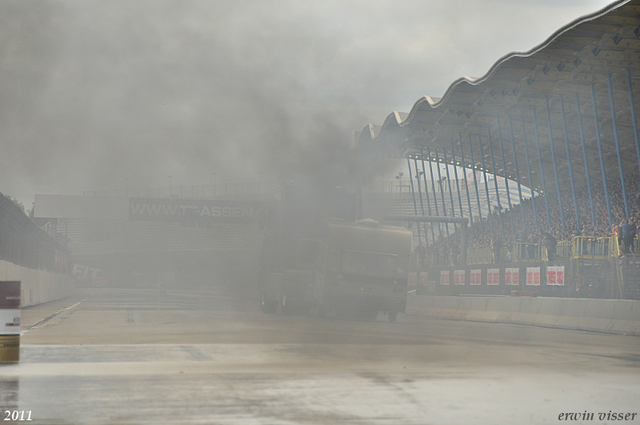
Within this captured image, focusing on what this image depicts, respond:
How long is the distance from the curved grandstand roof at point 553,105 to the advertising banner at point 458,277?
7350mm

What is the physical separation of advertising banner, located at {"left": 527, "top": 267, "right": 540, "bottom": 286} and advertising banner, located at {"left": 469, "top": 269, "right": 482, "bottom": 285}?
4056mm

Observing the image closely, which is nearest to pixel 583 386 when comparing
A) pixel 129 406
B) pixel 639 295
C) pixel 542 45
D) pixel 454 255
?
pixel 129 406

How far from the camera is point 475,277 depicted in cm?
3123

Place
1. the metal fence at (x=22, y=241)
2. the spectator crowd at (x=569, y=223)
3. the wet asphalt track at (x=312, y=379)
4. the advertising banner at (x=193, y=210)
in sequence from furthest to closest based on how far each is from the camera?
the advertising banner at (x=193, y=210) → the metal fence at (x=22, y=241) → the spectator crowd at (x=569, y=223) → the wet asphalt track at (x=312, y=379)

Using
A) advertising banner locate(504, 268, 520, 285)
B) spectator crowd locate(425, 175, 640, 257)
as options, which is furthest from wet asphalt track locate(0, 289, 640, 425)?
spectator crowd locate(425, 175, 640, 257)

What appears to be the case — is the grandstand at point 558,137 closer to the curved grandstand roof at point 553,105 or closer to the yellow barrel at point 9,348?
the curved grandstand roof at point 553,105

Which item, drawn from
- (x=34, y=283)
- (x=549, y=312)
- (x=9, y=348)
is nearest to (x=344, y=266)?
(x=549, y=312)

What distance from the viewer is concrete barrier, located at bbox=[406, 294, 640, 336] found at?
20.0m

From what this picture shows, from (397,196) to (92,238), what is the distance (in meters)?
36.1

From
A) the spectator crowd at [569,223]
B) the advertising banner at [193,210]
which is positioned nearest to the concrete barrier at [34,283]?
the advertising banner at [193,210]

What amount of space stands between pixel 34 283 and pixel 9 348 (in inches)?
1155

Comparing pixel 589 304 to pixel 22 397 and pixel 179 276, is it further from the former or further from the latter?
pixel 179 276

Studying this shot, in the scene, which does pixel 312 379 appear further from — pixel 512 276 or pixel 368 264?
pixel 512 276

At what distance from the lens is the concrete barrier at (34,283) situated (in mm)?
29984
